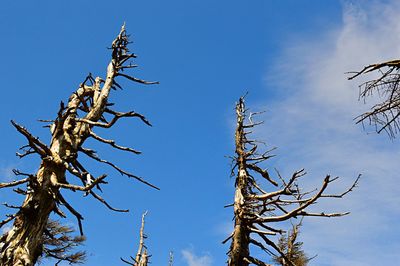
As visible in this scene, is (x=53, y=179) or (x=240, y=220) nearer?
(x=53, y=179)

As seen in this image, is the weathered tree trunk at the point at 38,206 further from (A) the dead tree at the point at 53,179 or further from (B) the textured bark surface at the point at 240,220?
(B) the textured bark surface at the point at 240,220

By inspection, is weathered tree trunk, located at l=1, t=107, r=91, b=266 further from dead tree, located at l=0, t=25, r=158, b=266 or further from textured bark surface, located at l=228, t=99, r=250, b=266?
textured bark surface, located at l=228, t=99, r=250, b=266

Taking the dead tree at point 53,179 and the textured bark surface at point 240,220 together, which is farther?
the textured bark surface at point 240,220

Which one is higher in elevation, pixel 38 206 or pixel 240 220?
pixel 240 220

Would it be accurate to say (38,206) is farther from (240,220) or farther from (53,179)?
(240,220)

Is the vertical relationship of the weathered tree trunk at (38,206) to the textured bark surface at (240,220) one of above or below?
below

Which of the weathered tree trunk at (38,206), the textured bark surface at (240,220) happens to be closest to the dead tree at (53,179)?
the weathered tree trunk at (38,206)

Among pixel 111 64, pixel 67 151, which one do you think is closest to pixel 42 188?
pixel 67 151

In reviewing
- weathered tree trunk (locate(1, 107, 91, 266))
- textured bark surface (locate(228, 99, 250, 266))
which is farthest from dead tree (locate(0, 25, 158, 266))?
textured bark surface (locate(228, 99, 250, 266))

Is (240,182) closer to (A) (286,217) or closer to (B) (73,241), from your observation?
(A) (286,217)

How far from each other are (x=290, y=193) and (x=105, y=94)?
3892 mm

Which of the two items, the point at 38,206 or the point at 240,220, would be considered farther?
the point at 240,220

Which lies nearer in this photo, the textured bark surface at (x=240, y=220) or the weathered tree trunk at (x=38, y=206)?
the weathered tree trunk at (x=38, y=206)

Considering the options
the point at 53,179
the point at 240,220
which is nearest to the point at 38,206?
the point at 53,179
